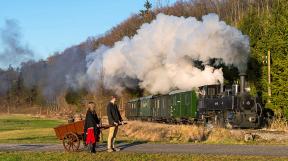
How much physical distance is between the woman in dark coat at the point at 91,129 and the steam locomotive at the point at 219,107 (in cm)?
1452

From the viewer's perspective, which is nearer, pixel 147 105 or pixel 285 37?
pixel 285 37

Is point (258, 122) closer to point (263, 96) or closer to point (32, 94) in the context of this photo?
point (263, 96)

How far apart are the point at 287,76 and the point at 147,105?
55.9 feet

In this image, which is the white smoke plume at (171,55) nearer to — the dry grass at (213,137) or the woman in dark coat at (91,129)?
the dry grass at (213,137)

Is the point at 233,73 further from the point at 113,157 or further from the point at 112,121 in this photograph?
the point at 113,157

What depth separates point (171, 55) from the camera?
4253 centimetres

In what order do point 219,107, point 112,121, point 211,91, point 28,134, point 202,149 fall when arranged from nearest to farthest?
point 112,121 < point 202,149 < point 219,107 < point 211,91 < point 28,134

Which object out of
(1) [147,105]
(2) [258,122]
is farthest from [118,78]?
(2) [258,122]

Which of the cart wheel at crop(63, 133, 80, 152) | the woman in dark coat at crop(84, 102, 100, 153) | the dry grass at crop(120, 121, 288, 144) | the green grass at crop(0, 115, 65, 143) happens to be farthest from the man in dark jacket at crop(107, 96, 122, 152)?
the green grass at crop(0, 115, 65, 143)

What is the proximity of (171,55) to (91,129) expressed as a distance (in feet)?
80.5

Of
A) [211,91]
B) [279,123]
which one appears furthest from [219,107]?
[279,123]

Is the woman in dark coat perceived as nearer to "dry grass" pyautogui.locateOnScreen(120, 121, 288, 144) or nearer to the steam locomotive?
"dry grass" pyautogui.locateOnScreen(120, 121, 288, 144)

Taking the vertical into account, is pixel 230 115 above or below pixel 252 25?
below

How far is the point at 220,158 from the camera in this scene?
1606 centimetres
